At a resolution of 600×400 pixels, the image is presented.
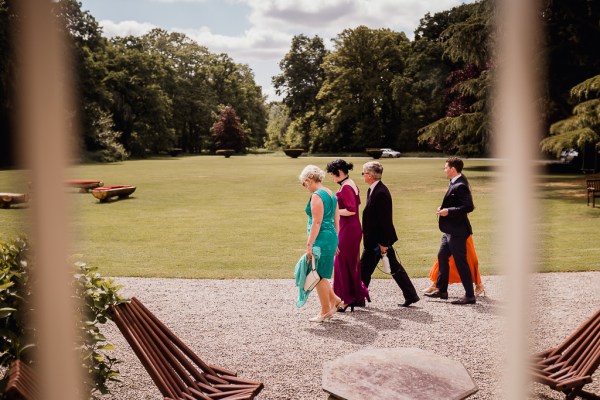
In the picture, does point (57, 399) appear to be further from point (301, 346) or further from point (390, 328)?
point (390, 328)

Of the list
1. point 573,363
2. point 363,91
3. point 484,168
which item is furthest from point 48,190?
point 363,91

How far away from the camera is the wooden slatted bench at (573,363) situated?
425cm

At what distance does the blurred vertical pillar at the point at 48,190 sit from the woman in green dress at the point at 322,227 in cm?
328

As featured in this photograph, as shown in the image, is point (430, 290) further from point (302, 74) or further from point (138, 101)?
point (302, 74)

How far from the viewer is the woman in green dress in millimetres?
6664

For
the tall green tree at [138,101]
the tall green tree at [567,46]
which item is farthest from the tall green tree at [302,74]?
the tall green tree at [567,46]

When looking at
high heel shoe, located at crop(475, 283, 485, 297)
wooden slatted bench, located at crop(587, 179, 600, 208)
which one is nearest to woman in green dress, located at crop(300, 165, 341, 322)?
high heel shoe, located at crop(475, 283, 485, 297)

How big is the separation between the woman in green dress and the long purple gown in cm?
35

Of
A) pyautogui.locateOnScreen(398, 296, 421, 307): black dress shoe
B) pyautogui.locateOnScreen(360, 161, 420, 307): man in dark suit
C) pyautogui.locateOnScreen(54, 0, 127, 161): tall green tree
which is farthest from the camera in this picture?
pyautogui.locateOnScreen(54, 0, 127, 161): tall green tree

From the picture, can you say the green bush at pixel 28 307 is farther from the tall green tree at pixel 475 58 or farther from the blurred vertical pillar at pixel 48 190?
the tall green tree at pixel 475 58

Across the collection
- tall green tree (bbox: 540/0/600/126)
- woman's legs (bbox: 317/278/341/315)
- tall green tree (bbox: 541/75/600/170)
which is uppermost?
tall green tree (bbox: 540/0/600/126)

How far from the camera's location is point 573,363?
4.61 m

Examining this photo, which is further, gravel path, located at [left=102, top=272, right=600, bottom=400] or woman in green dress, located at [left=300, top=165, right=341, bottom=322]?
woman in green dress, located at [left=300, top=165, right=341, bottom=322]

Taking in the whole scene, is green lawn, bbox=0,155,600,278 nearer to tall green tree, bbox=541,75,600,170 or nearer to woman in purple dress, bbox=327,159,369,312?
tall green tree, bbox=541,75,600,170
